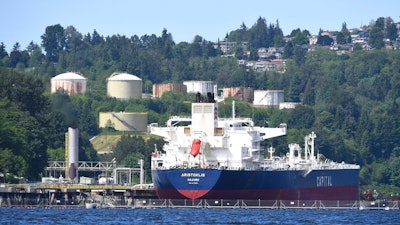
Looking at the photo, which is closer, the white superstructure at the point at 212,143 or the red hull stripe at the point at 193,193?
the red hull stripe at the point at 193,193

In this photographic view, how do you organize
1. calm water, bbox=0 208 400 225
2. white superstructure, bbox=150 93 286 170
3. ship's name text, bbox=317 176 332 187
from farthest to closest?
ship's name text, bbox=317 176 332 187
white superstructure, bbox=150 93 286 170
calm water, bbox=0 208 400 225

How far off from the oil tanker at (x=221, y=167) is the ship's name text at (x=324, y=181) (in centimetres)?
7

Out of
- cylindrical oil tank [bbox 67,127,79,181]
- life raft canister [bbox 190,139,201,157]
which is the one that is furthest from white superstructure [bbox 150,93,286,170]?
cylindrical oil tank [bbox 67,127,79,181]

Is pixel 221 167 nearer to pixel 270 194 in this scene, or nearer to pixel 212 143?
pixel 212 143

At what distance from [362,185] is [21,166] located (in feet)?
219

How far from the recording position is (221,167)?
117500 millimetres

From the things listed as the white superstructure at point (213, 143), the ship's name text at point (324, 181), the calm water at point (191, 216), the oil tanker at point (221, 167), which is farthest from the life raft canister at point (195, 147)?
→ the ship's name text at point (324, 181)

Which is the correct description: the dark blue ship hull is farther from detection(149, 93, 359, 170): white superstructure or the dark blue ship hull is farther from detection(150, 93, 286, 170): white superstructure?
detection(150, 93, 286, 170): white superstructure

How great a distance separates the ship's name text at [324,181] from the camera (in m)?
128

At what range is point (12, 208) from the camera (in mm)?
111938

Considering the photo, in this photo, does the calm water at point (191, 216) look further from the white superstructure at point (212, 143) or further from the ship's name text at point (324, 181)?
the ship's name text at point (324, 181)

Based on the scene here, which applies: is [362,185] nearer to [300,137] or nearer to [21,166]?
[300,137]

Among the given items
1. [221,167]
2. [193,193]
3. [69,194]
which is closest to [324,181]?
[221,167]

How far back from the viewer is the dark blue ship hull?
11569cm
